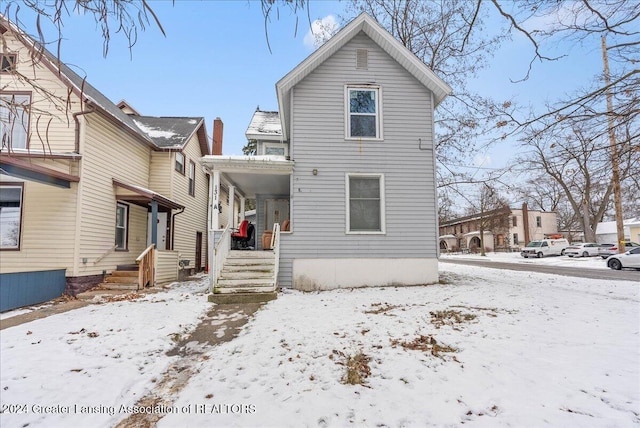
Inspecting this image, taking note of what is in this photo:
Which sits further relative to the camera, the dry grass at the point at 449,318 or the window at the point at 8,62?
the dry grass at the point at 449,318

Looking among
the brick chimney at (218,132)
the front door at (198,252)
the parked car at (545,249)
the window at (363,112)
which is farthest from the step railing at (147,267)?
the parked car at (545,249)

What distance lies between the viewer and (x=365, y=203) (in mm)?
9234

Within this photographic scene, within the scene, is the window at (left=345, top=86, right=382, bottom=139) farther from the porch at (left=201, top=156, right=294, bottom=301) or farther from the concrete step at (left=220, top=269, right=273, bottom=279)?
the concrete step at (left=220, top=269, right=273, bottom=279)

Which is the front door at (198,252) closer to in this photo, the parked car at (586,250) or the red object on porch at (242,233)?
the red object on porch at (242,233)

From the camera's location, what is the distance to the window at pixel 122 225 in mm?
11003

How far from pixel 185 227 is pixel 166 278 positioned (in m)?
4.23

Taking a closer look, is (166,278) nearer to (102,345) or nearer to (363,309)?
(102,345)

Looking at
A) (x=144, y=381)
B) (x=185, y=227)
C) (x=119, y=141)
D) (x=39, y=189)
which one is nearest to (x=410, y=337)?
(x=144, y=381)

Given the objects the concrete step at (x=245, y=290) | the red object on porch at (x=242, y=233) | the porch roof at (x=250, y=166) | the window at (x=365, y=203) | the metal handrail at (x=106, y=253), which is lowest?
the concrete step at (x=245, y=290)

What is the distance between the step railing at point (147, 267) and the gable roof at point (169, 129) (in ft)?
16.5

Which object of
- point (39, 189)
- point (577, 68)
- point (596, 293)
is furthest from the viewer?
point (39, 189)

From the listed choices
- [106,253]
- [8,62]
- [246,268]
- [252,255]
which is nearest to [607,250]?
[252,255]

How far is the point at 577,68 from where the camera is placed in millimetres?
4434

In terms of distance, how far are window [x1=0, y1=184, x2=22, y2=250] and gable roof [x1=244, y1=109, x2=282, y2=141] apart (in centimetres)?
732
